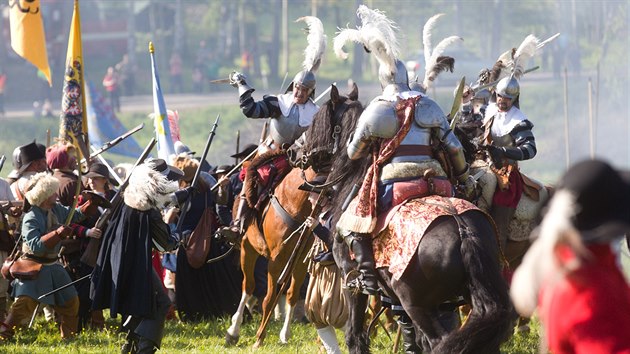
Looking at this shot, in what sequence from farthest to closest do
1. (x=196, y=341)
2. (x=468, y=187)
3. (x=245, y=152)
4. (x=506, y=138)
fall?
(x=245, y=152), (x=196, y=341), (x=506, y=138), (x=468, y=187)

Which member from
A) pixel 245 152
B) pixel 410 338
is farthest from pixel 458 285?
pixel 245 152

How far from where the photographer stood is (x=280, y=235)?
10.2 m

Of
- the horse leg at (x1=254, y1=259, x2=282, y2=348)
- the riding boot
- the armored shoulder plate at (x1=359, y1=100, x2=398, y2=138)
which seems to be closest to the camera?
the riding boot

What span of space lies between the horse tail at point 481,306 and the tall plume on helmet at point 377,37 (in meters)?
1.76

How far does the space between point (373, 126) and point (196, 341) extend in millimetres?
3496

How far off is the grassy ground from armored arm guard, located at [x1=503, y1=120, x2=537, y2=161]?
156 centimetres

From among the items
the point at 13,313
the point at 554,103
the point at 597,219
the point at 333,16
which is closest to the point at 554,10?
the point at 554,103

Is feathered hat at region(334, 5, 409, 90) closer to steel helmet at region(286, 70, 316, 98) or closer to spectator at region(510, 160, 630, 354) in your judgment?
steel helmet at region(286, 70, 316, 98)

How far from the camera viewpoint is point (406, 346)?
26.0 feet

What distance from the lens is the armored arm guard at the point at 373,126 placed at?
25.6ft

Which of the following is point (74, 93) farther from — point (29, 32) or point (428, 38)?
point (428, 38)

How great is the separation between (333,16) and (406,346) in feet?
122

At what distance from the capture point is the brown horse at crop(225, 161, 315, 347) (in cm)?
1003

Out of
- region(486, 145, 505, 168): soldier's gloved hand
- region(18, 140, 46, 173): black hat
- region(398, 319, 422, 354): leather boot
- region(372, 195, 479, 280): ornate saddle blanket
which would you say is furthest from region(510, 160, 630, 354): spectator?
region(18, 140, 46, 173): black hat
